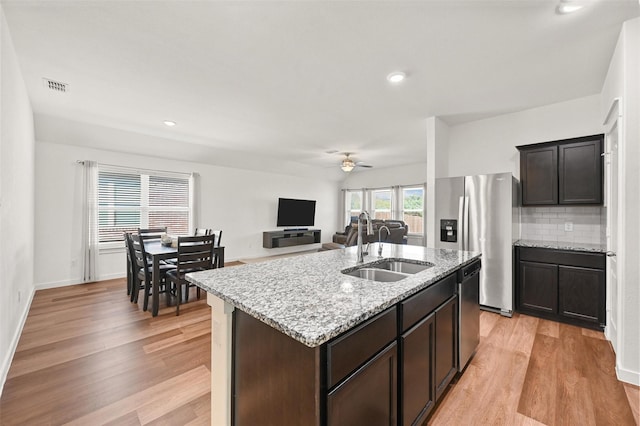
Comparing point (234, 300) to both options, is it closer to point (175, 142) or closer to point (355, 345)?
point (355, 345)

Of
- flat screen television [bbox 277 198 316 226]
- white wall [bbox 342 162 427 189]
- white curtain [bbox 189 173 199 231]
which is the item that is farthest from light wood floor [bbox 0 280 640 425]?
white wall [bbox 342 162 427 189]

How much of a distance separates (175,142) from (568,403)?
20.3 ft

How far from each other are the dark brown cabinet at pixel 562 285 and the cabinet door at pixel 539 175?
2.13ft

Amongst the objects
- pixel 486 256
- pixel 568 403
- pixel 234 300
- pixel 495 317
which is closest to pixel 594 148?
pixel 486 256

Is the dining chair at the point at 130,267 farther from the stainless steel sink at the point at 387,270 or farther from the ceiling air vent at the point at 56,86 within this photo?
the stainless steel sink at the point at 387,270

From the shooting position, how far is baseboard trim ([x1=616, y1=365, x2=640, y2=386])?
2021 mm

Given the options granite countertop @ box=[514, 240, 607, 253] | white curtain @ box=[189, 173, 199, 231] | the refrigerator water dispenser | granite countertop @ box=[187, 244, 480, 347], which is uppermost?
white curtain @ box=[189, 173, 199, 231]

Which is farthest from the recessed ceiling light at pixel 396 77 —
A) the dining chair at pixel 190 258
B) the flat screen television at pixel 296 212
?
the flat screen television at pixel 296 212

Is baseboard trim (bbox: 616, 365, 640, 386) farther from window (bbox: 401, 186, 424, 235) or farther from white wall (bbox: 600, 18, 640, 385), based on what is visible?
window (bbox: 401, 186, 424, 235)

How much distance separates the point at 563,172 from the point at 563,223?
0.72 meters

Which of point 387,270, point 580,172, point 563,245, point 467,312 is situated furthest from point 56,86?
point 563,245

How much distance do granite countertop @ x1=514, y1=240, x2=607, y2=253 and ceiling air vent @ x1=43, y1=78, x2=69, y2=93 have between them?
5.62 metres

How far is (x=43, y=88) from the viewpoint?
3.05m

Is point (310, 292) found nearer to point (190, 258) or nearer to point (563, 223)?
point (190, 258)
